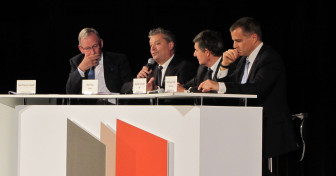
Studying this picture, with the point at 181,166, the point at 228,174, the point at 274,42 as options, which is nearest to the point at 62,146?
the point at 181,166

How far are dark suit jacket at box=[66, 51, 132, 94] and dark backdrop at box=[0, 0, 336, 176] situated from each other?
1.53 feet

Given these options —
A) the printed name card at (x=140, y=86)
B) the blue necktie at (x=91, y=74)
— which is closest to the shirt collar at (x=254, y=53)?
the printed name card at (x=140, y=86)

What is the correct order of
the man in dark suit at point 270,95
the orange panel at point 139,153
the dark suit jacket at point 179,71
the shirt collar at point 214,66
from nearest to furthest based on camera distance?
the orange panel at point 139,153 → the man in dark suit at point 270,95 → the shirt collar at point 214,66 → the dark suit jacket at point 179,71

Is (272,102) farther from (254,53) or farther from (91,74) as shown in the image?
(91,74)

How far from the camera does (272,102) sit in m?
4.27

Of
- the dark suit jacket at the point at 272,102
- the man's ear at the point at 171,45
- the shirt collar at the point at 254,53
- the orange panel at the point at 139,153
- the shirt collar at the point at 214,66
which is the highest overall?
the man's ear at the point at 171,45

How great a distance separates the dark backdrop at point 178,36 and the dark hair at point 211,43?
1.42ft

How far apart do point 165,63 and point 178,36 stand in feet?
2.02

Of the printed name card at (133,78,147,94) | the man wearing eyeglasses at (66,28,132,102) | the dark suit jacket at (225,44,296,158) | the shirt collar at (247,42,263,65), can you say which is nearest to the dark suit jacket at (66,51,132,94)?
the man wearing eyeglasses at (66,28,132,102)

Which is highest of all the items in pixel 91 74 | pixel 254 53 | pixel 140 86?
pixel 254 53

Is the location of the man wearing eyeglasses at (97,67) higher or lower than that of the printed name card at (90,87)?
higher

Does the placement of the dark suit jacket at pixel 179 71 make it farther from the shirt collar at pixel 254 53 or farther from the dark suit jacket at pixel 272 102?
the dark suit jacket at pixel 272 102

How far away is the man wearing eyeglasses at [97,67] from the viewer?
17.5 feet

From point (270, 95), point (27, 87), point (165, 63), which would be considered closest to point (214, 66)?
point (165, 63)
